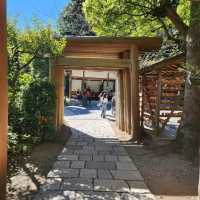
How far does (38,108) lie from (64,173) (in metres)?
3.69

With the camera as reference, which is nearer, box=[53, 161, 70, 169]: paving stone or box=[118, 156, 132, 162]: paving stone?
box=[53, 161, 70, 169]: paving stone

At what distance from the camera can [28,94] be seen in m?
10.3

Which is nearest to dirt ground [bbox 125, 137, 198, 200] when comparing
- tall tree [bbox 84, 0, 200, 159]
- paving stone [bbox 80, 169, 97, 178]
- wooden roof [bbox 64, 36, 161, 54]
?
tall tree [bbox 84, 0, 200, 159]

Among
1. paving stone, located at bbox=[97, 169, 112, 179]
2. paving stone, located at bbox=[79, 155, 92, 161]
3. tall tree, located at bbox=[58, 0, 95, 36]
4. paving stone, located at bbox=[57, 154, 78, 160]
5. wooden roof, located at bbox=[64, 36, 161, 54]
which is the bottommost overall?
paving stone, located at bbox=[97, 169, 112, 179]

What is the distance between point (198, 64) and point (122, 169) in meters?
3.33

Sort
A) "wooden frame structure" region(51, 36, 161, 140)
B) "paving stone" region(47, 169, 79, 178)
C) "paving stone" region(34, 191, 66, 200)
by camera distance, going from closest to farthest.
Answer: "paving stone" region(34, 191, 66, 200), "paving stone" region(47, 169, 79, 178), "wooden frame structure" region(51, 36, 161, 140)

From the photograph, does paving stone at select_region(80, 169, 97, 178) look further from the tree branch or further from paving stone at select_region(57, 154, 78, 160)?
the tree branch

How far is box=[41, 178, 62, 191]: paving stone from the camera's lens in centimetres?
590

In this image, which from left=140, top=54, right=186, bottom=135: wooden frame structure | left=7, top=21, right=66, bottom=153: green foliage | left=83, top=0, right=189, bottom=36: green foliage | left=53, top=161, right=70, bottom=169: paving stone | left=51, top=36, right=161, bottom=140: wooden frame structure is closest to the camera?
left=53, top=161, right=70, bottom=169: paving stone

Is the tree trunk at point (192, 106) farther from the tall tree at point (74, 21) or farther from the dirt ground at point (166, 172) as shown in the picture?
the tall tree at point (74, 21)

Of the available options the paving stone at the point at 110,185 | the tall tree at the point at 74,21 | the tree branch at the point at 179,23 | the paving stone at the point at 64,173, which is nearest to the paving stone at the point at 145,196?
the paving stone at the point at 110,185

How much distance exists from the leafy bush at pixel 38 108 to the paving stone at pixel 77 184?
3920 millimetres

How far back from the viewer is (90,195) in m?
5.68

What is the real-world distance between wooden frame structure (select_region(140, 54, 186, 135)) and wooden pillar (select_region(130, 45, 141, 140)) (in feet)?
1.79
